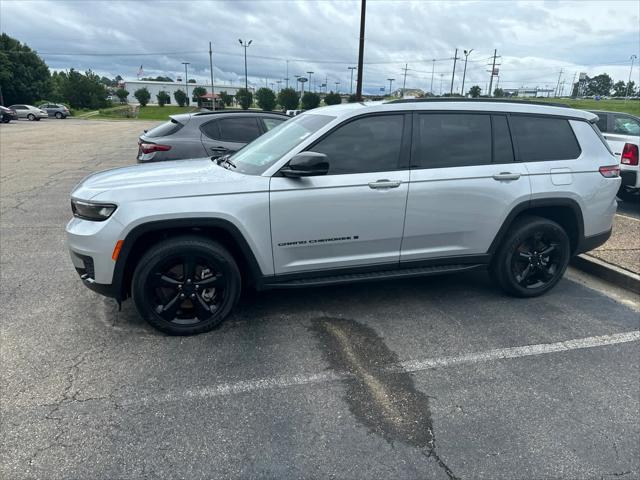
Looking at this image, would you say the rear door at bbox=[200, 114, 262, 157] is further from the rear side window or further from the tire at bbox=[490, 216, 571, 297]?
the tire at bbox=[490, 216, 571, 297]

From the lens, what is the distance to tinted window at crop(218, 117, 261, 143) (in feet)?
25.0

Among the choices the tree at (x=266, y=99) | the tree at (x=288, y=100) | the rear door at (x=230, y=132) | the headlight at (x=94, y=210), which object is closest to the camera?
the headlight at (x=94, y=210)

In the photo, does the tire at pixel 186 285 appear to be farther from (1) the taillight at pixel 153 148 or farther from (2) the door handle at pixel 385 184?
(1) the taillight at pixel 153 148

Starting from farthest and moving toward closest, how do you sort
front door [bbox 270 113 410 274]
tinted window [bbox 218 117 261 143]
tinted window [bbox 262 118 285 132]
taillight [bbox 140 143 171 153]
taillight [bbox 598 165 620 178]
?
tinted window [bbox 262 118 285 132], tinted window [bbox 218 117 261 143], taillight [bbox 140 143 171 153], taillight [bbox 598 165 620 178], front door [bbox 270 113 410 274]

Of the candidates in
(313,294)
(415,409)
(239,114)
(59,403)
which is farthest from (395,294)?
(239,114)

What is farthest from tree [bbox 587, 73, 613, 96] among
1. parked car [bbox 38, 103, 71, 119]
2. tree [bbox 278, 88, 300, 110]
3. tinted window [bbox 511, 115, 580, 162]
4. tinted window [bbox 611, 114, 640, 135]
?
tinted window [bbox 511, 115, 580, 162]

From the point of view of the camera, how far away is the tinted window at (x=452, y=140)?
12.8 ft

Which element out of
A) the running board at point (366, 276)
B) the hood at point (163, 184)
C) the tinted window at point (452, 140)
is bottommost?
the running board at point (366, 276)

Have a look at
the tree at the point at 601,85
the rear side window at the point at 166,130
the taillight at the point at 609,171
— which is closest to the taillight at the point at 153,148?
the rear side window at the point at 166,130

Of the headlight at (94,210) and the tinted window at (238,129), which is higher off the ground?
the tinted window at (238,129)

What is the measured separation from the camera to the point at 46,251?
553 cm

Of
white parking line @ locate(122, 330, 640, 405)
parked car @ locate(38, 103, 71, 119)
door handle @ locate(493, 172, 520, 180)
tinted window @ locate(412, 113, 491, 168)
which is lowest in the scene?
parked car @ locate(38, 103, 71, 119)

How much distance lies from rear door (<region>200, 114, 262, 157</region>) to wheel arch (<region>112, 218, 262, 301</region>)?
4060 millimetres

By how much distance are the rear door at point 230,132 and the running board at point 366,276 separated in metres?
4.23
